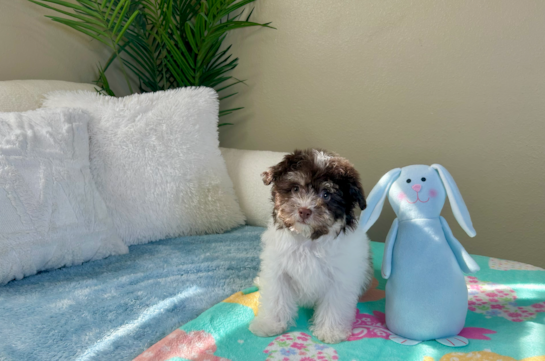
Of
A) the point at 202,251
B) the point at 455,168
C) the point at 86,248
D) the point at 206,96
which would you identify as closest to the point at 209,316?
the point at 202,251

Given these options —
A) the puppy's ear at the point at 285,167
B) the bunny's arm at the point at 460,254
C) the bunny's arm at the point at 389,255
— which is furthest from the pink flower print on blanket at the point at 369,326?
the puppy's ear at the point at 285,167

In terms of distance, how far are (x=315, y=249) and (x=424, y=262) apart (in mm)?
294

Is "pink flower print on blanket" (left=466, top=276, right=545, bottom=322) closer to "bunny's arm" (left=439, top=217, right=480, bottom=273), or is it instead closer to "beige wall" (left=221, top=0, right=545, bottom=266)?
"bunny's arm" (left=439, top=217, right=480, bottom=273)

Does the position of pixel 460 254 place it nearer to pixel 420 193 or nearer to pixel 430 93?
pixel 420 193

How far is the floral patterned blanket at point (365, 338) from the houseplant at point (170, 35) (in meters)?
1.43

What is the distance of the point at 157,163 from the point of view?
164 cm

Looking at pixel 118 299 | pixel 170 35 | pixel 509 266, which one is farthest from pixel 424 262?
pixel 170 35

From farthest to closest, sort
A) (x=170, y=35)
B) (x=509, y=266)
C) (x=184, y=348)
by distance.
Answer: (x=170, y=35), (x=509, y=266), (x=184, y=348)

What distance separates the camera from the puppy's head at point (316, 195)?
99cm

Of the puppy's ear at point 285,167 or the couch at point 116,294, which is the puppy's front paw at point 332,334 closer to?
the couch at point 116,294

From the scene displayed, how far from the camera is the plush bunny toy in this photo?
1.02 m

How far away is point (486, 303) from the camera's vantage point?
4.09 ft

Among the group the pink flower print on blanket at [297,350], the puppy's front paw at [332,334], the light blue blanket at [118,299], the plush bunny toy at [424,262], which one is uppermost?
the plush bunny toy at [424,262]

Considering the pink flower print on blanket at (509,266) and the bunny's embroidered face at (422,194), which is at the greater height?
the bunny's embroidered face at (422,194)
